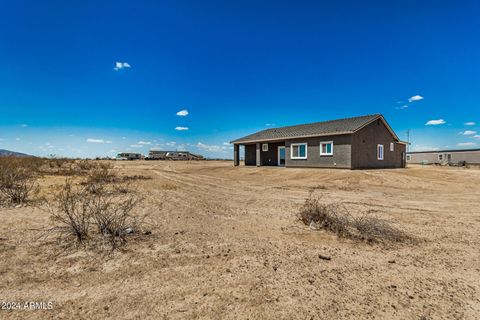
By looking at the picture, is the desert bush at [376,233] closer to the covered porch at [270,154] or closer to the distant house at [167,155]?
the covered porch at [270,154]

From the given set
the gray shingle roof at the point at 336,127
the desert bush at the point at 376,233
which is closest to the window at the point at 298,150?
the gray shingle roof at the point at 336,127

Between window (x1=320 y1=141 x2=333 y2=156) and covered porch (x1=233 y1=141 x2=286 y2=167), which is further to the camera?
covered porch (x1=233 y1=141 x2=286 y2=167)

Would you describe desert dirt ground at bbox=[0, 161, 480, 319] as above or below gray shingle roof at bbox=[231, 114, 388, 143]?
below

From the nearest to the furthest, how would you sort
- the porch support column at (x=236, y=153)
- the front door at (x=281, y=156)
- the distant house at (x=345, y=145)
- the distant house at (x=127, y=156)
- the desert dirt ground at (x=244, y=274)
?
the desert dirt ground at (x=244, y=274) < the distant house at (x=345, y=145) < the front door at (x=281, y=156) < the porch support column at (x=236, y=153) < the distant house at (x=127, y=156)

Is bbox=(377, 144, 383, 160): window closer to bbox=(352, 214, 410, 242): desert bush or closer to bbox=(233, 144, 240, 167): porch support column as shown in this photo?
bbox=(233, 144, 240, 167): porch support column

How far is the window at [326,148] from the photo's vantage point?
19.2 m

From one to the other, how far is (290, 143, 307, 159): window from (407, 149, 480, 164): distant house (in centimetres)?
3342

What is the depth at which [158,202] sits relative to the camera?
7289 mm

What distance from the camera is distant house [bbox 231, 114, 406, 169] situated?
18297mm

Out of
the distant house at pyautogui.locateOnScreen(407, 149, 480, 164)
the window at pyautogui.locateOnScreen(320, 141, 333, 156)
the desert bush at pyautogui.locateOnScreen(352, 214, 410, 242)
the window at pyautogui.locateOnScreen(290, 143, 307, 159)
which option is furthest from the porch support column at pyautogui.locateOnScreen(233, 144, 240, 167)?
the distant house at pyautogui.locateOnScreen(407, 149, 480, 164)

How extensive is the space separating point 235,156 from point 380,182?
17.1 meters

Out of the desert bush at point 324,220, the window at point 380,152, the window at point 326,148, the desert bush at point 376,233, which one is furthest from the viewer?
the window at point 380,152

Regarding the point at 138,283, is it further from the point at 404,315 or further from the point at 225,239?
the point at 404,315

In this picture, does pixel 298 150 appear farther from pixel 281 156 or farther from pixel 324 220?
pixel 324 220
